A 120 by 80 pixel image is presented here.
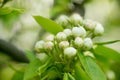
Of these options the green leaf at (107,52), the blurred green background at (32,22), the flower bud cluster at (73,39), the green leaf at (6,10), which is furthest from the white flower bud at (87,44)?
the blurred green background at (32,22)

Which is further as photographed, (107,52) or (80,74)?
(107,52)

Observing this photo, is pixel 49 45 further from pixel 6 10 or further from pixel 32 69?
pixel 6 10

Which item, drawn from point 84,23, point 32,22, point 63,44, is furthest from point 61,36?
point 32,22

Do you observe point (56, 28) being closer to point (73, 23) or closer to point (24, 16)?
point (73, 23)

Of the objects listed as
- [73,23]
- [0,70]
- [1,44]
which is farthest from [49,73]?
[0,70]

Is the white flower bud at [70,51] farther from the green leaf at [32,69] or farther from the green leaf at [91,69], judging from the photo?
the green leaf at [32,69]

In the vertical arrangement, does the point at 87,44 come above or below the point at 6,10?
below

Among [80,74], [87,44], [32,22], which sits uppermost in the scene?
[87,44]

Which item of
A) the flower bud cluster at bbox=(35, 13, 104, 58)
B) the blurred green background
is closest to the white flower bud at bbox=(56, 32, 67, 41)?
the flower bud cluster at bbox=(35, 13, 104, 58)

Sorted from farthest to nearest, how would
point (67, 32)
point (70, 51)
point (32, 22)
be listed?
point (32, 22), point (67, 32), point (70, 51)
